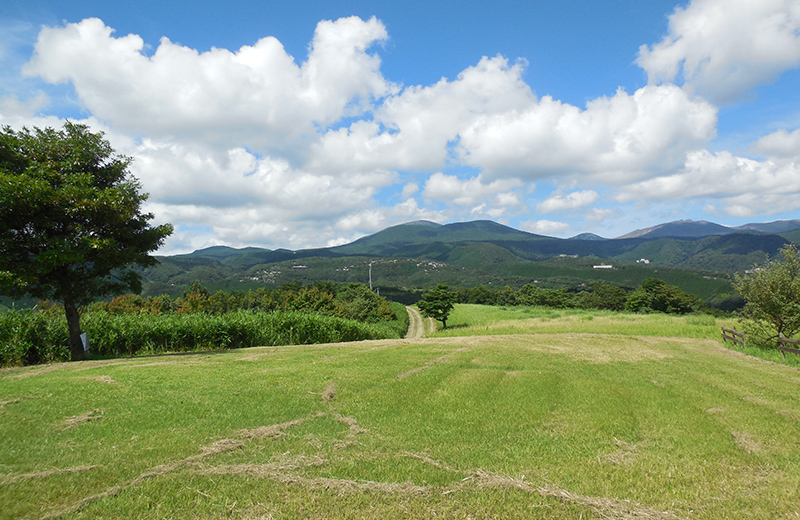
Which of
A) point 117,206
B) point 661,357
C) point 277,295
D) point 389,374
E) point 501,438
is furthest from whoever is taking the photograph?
point 277,295

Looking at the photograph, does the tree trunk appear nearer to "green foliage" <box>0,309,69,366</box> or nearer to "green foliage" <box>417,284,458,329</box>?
"green foliage" <box>0,309,69,366</box>

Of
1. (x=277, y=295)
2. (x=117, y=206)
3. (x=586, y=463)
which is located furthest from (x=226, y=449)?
(x=277, y=295)

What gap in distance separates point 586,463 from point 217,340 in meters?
19.6

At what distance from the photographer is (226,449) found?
590 centimetres

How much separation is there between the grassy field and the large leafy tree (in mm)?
4767

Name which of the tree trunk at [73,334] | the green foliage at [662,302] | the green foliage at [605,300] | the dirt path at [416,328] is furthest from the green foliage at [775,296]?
the green foliage at [605,300]

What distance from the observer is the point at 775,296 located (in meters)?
20.3

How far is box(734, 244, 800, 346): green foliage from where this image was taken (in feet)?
65.7

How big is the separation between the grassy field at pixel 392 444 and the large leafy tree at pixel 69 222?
188 inches

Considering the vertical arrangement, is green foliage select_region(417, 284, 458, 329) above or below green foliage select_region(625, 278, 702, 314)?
above

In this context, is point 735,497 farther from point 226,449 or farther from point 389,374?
point 389,374

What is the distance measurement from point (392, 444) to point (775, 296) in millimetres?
24336

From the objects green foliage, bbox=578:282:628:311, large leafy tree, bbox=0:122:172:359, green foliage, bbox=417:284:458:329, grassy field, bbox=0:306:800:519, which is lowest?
Result: green foliage, bbox=578:282:628:311

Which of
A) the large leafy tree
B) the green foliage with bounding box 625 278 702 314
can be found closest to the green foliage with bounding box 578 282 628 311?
the green foliage with bounding box 625 278 702 314
